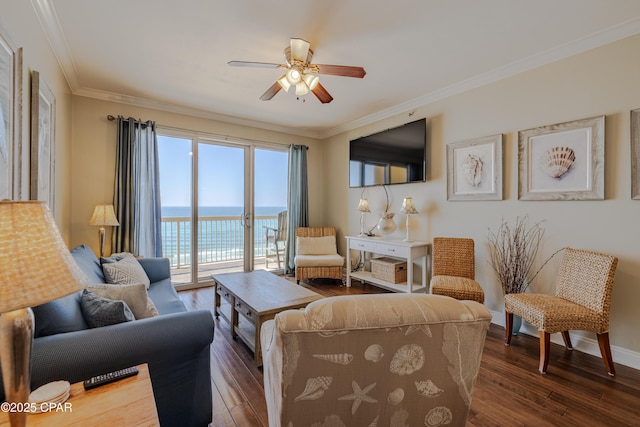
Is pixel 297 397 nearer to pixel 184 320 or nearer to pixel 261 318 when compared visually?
pixel 184 320

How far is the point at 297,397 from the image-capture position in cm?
90

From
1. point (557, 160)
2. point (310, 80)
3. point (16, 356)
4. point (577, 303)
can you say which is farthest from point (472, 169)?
point (16, 356)

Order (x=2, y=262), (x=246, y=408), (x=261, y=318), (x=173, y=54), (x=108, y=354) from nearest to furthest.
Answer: (x=2, y=262) → (x=108, y=354) → (x=246, y=408) → (x=261, y=318) → (x=173, y=54)

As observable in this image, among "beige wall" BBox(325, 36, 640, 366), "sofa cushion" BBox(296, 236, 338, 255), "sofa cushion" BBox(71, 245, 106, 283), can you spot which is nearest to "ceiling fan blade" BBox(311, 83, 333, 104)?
"beige wall" BBox(325, 36, 640, 366)

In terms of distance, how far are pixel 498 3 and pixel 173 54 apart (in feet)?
8.57

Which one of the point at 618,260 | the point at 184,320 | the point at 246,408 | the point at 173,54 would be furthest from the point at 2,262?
the point at 618,260

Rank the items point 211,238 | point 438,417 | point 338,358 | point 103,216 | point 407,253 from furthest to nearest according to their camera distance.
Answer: point 211,238 → point 407,253 → point 103,216 → point 438,417 → point 338,358

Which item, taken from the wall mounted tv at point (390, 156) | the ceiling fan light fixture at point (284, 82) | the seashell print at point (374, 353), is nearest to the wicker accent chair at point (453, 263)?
the wall mounted tv at point (390, 156)

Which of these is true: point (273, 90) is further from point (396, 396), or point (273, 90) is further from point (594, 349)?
point (594, 349)

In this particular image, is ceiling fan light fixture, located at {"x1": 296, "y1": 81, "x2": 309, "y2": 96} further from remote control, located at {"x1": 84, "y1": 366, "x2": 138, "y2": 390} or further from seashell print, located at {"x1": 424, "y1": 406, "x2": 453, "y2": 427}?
seashell print, located at {"x1": 424, "y1": 406, "x2": 453, "y2": 427}

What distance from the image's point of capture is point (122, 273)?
2.34m

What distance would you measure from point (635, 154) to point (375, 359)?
263cm

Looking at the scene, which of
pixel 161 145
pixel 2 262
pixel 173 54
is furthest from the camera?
pixel 161 145

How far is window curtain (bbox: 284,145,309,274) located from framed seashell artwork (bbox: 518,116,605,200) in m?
3.19
